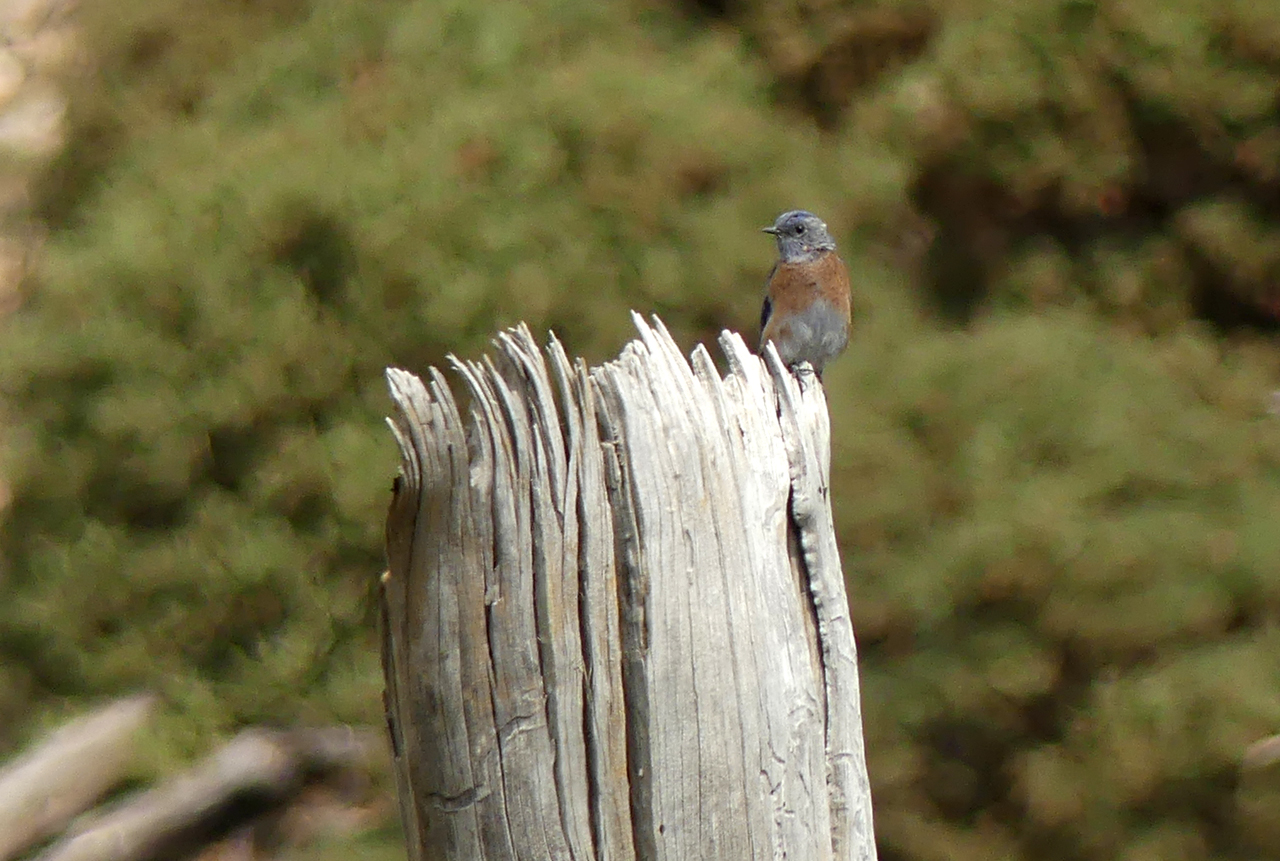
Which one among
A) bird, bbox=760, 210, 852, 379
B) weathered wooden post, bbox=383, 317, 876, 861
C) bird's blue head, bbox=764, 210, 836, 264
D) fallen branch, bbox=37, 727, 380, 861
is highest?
bird's blue head, bbox=764, 210, 836, 264

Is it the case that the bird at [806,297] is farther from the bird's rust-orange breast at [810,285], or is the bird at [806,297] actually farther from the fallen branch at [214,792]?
the fallen branch at [214,792]

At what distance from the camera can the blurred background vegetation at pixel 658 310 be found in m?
6.64

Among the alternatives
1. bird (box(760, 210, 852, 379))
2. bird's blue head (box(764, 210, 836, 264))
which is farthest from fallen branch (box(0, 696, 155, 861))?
bird's blue head (box(764, 210, 836, 264))

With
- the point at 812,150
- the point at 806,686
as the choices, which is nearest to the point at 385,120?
the point at 812,150

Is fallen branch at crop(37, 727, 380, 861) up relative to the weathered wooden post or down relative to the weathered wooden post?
up

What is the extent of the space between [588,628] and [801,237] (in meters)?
3.80

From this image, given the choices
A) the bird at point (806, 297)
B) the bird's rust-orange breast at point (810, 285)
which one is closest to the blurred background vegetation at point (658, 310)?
the bird at point (806, 297)

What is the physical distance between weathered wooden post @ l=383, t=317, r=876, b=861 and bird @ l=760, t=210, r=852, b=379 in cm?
323

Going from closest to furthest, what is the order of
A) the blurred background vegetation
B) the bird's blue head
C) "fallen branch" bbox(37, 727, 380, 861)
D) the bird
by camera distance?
the bird → the bird's blue head → the blurred background vegetation → "fallen branch" bbox(37, 727, 380, 861)

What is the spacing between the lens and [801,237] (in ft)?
20.4

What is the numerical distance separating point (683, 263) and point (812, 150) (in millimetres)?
1026

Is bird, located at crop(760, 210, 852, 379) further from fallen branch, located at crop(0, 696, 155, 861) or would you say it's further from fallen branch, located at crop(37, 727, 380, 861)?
fallen branch, located at crop(0, 696, 155, 861)

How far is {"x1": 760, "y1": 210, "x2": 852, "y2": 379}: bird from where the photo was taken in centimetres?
600

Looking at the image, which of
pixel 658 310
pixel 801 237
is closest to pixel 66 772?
pixel 658 310
